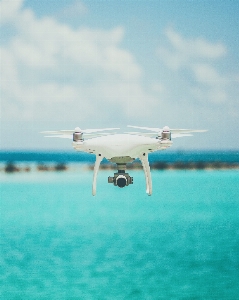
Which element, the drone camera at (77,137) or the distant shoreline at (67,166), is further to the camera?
the distant shoreline at (67,166)

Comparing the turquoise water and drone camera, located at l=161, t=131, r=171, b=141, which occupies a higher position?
drone camera, located at l=161, t=131, r=171, b=141

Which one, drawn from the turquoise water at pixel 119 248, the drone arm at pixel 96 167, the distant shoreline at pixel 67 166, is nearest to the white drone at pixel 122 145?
the drone arm at pixel 96 167

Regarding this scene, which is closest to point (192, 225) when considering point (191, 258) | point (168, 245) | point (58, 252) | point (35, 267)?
point (168, 245)

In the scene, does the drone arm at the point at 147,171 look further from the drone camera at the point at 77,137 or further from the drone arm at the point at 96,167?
the drone camera at the point at 77,137

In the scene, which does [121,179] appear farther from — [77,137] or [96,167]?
[77,137]

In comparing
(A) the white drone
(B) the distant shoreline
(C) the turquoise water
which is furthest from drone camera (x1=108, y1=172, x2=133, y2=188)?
(B) the distant shoreline

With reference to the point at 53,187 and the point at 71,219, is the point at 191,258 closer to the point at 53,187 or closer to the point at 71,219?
the point at 71,219

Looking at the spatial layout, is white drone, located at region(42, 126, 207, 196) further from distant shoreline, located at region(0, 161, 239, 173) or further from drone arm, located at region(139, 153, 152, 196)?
distant shoreline, located at region(0, 161, 239, 173)
